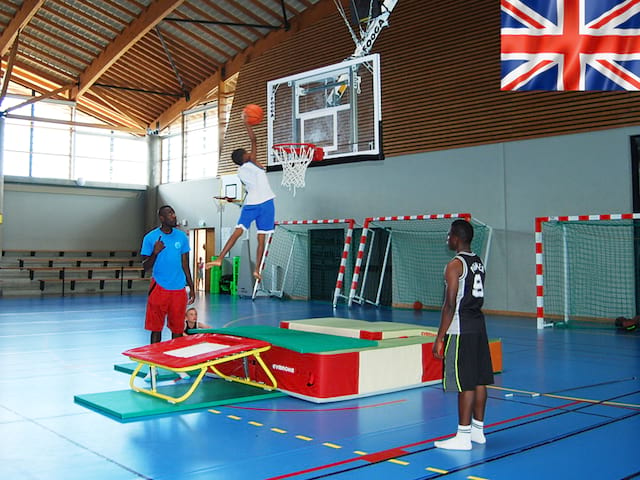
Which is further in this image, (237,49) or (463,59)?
(237,49)

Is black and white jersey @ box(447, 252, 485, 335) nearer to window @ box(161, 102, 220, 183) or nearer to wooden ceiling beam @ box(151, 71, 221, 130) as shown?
window @ box(161, 102, 220, 183)

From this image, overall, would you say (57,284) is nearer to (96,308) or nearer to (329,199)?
(96,308)

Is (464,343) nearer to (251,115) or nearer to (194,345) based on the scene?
(194,345)

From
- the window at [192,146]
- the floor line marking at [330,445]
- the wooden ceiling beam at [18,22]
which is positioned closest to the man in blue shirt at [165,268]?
the floor line marking at [330,445]

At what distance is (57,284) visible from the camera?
23.7m

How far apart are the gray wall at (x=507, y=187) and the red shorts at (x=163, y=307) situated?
983 cm

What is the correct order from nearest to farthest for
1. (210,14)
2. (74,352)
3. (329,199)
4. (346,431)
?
(346,431), (74,352), (329,199), (210,14)

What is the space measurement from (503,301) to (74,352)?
1016cm

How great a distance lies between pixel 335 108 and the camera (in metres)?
14.4

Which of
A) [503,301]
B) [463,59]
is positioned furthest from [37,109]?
[503,301]

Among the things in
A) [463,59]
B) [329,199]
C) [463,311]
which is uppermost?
[463,59]

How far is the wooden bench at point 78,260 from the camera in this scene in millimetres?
24469

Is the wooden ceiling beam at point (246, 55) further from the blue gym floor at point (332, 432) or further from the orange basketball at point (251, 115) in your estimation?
the blue gym floor at point (332, 432)

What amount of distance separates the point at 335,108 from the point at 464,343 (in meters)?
10.5
